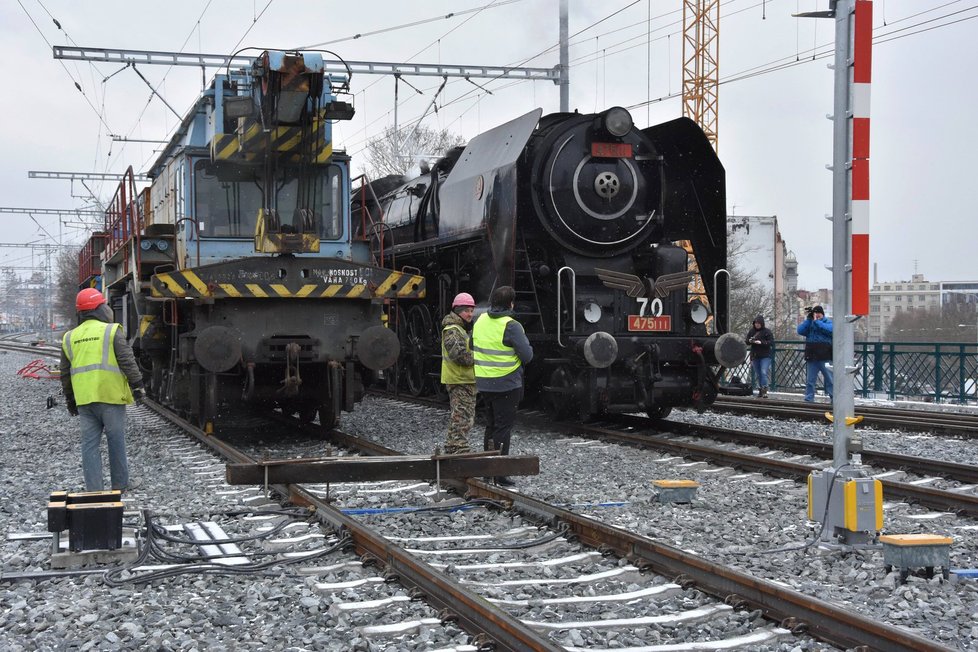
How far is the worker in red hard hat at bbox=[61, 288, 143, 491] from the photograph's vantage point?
764 centimetres

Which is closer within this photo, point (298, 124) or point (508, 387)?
point (508, 387)

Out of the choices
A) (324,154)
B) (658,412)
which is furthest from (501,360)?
(658,412)

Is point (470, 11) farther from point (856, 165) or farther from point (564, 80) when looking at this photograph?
point (856, 165)

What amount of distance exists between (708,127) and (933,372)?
25695 millimetres

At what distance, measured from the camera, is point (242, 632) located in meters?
4.44

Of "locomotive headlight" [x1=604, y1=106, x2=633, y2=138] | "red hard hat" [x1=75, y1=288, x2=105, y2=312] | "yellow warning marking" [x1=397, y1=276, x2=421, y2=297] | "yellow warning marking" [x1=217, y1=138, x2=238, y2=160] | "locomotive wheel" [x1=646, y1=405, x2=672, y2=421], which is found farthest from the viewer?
"locomotive wheel" [x1=646, y1=405, x2=672, y2=421]

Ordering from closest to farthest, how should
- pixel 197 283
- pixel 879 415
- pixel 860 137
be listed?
1. pixel 860 137
2. pixel 197 283
3. pixel 879 415

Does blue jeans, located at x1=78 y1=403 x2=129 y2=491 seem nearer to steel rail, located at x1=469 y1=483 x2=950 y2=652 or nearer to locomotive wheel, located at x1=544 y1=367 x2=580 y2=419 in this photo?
steel rail, located at x1=469 y1=483 x2=950 y2=652

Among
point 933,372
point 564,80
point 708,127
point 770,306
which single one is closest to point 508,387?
point 933,372

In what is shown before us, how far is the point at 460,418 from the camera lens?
9.03 metres

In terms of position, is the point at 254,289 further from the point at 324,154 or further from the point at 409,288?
the point at 324,154

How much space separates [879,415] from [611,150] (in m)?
5.67

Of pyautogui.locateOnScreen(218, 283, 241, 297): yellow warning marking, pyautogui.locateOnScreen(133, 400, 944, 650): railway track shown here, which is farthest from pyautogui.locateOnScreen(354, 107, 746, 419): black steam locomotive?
pyautogui.locateOnScreen(133, 400, 944, 650): railway track

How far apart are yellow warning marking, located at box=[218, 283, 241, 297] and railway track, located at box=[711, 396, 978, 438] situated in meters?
7.66
